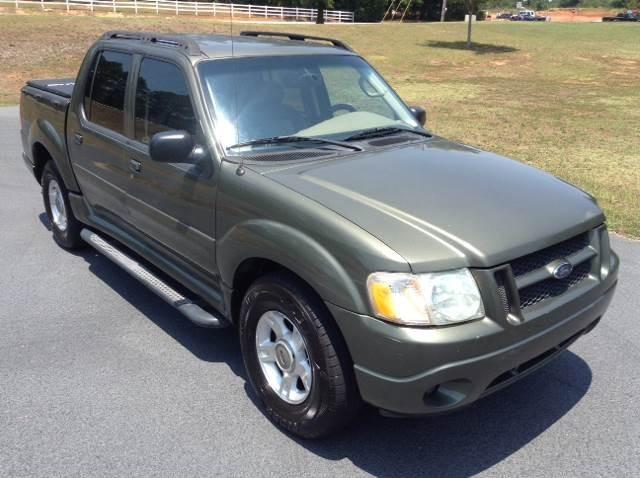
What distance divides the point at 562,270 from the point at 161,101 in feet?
8.57

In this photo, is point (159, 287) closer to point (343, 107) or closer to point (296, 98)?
point (296, 98)

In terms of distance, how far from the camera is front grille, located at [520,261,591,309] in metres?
2.85

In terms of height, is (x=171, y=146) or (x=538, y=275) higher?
(x=171, y=146)

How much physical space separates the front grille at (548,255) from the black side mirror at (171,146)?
181cm

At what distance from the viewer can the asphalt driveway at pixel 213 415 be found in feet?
9.94

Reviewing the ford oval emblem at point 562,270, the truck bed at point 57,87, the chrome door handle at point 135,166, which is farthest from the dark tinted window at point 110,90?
the ford oval emblem at point 562,270

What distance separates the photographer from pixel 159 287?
4.07 meters

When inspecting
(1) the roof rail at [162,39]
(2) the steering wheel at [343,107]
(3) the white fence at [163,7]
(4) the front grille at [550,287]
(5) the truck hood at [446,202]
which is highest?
(3) the white fence at [163,7]

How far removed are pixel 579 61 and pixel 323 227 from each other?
31693mm

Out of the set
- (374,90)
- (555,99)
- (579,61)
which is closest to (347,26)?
(579,61)

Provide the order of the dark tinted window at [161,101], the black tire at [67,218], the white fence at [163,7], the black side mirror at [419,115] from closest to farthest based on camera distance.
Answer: the dark tinted window at [161,101], the black side mirror at [419,115], the black tire at [67,218], the white fence at [163,7]

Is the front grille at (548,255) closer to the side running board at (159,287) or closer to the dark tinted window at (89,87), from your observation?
the side running board at (159,287)

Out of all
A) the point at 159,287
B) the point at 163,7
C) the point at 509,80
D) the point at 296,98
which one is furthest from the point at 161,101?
the point at 163,7

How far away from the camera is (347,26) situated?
1764 inches
